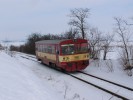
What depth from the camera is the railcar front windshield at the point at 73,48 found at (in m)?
24.6

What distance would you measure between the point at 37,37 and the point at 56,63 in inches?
1464

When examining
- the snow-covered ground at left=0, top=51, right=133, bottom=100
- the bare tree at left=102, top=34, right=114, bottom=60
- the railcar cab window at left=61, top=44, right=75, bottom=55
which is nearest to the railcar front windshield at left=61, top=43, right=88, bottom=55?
the railcar cab window at left=61, top=44, right=75, bottom=55

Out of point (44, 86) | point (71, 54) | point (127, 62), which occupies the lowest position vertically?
point (44, 86)

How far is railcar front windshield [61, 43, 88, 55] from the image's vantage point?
2462 centimetres

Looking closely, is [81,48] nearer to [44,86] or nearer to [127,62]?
[127,62]

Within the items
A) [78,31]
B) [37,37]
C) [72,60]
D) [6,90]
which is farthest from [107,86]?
[37,37]

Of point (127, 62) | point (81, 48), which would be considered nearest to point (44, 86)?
point (127, 62)

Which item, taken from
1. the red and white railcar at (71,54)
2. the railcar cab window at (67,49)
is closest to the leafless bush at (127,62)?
the red and white railcar at (71,54)

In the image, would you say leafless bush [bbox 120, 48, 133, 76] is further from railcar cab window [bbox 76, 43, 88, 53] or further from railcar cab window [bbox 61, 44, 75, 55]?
railcar cab window [bbox 61, 44, 75, 55]

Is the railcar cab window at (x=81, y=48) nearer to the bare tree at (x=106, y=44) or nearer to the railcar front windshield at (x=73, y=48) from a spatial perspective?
the railcar front windshield at (x=73, y=48)

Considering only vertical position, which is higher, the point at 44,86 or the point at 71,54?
the point at 71,54

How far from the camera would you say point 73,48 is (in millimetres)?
25047

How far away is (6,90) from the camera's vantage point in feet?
27.0

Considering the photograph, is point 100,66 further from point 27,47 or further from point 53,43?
point 27,47
